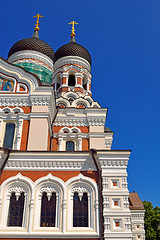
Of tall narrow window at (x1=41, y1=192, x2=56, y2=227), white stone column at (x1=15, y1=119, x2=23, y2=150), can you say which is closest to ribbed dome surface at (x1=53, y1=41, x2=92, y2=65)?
white stone column at (x1=15, y1=119, x2=23, y2=150)

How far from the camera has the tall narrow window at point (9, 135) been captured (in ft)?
35.8

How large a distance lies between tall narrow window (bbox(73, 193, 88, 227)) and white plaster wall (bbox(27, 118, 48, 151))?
9.33 feet

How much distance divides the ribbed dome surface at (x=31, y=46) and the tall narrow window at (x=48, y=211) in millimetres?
13631

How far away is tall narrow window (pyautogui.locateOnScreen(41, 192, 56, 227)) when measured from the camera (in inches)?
310

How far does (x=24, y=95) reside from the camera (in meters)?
11.8

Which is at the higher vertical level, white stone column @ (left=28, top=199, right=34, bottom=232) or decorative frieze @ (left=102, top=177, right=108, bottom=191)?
decorative frieze @ (left=102, top=177, right=108, bottom=191)

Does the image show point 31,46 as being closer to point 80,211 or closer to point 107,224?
point 80,211

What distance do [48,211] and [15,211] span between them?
976mm

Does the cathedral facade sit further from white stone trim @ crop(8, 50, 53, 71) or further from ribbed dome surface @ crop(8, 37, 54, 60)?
ribbed dome surface @ crop(8, 37, 54, 60)

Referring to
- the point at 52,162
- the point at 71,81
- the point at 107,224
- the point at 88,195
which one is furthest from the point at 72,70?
the point at 107,224

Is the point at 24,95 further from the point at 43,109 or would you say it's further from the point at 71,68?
the point at 71,68

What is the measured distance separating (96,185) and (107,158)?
2.99 feet

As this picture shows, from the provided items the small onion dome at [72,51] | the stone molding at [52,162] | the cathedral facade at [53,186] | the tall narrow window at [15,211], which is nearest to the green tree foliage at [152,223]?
the small onion dome at [72,51]

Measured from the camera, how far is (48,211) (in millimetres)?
8000
